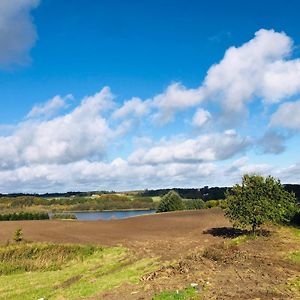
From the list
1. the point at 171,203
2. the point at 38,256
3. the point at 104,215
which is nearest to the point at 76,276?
the point at 38,256

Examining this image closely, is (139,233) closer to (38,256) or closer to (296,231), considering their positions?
(296,231)

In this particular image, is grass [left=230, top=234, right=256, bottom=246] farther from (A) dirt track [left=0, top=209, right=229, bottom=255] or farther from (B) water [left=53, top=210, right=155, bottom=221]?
(B) water [left=53, top=210, right=155, bottom=221]

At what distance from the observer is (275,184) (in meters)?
34.5

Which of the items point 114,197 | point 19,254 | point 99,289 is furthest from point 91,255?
point 114,197

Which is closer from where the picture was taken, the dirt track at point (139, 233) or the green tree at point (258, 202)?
the green tree at point (258, 202)

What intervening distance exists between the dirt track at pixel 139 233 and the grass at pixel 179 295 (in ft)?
45.2

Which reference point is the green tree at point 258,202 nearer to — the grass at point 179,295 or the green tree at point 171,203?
the grass at point 179,295

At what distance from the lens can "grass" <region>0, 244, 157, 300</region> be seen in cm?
1904

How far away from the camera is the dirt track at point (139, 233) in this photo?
37188 mm

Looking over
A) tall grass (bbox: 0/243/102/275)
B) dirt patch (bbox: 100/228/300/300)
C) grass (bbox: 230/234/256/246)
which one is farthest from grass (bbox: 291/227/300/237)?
tall grass (bbox: 0/243/102/275)

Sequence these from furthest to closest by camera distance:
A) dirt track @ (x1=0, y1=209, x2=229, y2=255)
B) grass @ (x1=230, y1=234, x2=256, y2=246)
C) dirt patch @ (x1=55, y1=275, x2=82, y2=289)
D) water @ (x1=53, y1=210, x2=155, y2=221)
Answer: water @ (x1=53, y1=210, x2=155, y2=221), dirt track @ (x1=0, y1=209, x2=229, y2=255), grass @ (x1=230, y1=234, x2=256, y2=246), dirt patch @ (x1=55, y1=275, x2=82, y2=289)

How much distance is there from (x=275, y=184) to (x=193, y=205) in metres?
65.8

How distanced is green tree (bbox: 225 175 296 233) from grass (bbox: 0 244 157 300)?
9.60 metres

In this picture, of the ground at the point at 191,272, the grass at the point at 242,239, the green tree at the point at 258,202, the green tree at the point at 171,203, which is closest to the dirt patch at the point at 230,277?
the ground at the point at 191,272
